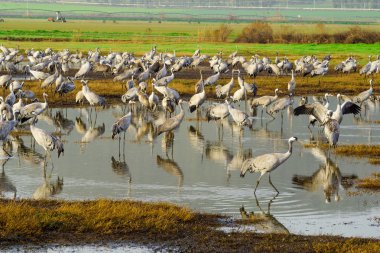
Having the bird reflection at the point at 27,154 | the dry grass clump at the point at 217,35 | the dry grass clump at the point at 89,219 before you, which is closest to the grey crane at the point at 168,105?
the bird reflection at the point at 27,154

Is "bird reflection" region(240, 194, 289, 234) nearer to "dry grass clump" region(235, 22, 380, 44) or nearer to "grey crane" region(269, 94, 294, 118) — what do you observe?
"grey crane" region(269, 94, 294, 118)

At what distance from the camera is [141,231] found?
12.3 metres

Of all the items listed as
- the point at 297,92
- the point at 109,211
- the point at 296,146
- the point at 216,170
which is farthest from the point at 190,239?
the point at 297,92

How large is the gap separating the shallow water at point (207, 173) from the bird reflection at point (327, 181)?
0.7 inches

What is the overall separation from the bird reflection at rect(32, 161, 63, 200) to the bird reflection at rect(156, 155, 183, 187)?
93.0 inches

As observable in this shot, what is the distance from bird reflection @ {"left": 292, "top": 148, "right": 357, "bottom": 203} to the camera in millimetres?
16180

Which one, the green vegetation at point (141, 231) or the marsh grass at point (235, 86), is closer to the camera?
the green vegetation at point (141, 231)

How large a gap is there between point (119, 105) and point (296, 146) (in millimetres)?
10061

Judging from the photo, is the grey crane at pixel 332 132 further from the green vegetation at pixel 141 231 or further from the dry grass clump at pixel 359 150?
the green vegetation at pixel 141 231

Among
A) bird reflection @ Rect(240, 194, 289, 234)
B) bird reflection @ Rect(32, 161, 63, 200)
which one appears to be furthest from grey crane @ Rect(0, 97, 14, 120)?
bird reflection @ Rect(240, 194, 289, 234)

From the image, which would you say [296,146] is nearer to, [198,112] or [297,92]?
[198,112]

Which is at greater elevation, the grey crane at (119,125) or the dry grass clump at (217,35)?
the dry grass clump at (217,35)

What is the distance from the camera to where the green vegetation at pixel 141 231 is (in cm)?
1155

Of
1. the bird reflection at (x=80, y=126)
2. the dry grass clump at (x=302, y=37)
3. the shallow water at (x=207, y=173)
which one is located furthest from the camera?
the dry grass clump at (x=302, y=37)
